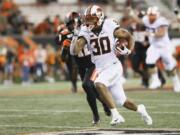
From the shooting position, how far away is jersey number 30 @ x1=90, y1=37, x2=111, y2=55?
1009 cm

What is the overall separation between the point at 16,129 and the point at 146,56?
815 centimetres

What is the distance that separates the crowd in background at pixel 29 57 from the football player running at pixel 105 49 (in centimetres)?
1307

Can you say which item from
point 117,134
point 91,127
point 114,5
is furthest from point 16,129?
point 114,5

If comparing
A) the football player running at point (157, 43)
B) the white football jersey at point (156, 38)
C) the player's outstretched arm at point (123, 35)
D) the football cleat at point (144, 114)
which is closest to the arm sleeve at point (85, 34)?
the player's outstretched arm at point (123, 35)

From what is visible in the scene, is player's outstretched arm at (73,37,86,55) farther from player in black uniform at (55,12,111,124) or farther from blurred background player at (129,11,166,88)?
blurred background player at (129,11,166,88)

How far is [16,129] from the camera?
394 inches

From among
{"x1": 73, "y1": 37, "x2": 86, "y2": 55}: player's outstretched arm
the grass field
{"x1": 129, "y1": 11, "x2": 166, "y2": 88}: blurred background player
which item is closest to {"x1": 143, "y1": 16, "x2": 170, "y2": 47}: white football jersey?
{"x1": 129, "y1": 11, "x2": 166, "y2": 88}: blurred background player

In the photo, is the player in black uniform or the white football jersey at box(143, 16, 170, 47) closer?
the player in black uniform

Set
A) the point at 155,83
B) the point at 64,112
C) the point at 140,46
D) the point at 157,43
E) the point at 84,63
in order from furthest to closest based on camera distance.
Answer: the point at 140,46
the point at 155,83
the point at 157,43
the point at 64,112
the point at 84,63

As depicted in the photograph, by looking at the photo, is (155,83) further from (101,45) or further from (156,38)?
(101,45)

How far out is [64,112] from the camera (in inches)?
489

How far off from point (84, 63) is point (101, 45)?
150 centimetres

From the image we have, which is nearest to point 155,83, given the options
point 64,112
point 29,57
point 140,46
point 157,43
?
point 157,43

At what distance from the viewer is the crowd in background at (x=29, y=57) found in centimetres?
2380
